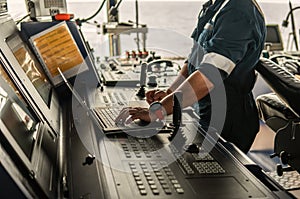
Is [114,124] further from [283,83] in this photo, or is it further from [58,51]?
[283,83]

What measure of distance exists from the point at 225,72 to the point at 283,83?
23.6 inches

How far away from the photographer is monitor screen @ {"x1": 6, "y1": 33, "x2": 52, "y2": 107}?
141 cm

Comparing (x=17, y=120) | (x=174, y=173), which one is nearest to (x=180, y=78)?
(x=174, y=173)

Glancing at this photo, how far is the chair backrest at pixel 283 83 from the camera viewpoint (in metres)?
1.91

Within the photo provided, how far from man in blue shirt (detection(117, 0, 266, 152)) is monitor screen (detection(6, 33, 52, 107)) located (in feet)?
1.19

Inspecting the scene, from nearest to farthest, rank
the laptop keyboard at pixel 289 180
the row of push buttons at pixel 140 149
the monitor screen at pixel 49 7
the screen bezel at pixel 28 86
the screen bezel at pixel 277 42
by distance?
1. the row of push buttons at pixel 140 149
2. the screen bezel at pixel 28 86
3. the monitor screen at pixel 49 7
4. the laptop keyboard at pixel 289 180
5. the screen bezel at pixel 277 42

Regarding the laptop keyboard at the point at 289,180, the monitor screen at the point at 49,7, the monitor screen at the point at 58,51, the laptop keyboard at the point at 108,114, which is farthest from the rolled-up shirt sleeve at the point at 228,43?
the laptop keyboard at the point at 289,180

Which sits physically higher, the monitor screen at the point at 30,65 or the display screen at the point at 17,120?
the display screen at the point at 17,120

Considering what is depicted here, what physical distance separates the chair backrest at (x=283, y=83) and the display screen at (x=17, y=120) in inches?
51.5

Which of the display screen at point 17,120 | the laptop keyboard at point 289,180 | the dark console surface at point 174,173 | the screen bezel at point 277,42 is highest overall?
the display screen at point 17,120

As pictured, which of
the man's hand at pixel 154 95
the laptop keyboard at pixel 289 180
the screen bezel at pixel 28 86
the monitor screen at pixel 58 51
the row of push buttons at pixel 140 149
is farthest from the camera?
the laptop keyboard at pixel 289 180

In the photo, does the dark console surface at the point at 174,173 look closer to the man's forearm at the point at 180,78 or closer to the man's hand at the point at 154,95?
the man's hand at the point at 154,95

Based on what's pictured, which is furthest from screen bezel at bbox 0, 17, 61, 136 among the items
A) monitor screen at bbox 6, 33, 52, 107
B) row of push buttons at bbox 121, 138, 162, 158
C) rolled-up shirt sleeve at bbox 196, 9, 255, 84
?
→ rolled-up shirt sleeve at bbox 196, 9, 255, 84

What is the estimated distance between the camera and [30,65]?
152 centimetres
